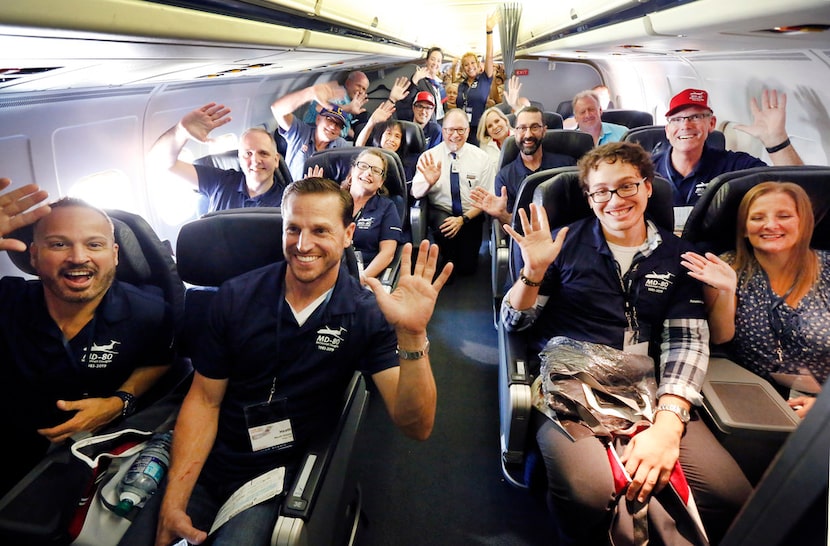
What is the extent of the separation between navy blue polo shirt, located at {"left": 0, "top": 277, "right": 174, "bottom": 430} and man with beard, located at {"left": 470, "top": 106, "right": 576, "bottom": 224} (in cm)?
239

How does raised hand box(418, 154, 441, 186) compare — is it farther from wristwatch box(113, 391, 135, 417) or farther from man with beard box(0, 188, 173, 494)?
wristwatch box(113, 391, 135, 417)

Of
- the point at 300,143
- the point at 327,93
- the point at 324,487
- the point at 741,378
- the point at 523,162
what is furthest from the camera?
the point at 327,93

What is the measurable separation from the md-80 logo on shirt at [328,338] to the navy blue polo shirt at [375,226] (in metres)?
1.61

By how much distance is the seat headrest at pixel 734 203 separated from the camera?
65.5 inches

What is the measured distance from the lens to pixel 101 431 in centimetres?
148

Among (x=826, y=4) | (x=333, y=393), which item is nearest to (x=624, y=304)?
(x=826, y=4)

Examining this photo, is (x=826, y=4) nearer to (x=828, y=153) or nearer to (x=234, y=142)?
(x=828, y=153)

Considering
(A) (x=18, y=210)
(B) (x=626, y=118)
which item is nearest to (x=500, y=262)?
(A) (x=18, y=210)

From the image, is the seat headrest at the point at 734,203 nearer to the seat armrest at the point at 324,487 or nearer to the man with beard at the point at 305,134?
the seat armrest at the point at 324,487

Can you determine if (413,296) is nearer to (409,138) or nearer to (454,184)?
(454,184)

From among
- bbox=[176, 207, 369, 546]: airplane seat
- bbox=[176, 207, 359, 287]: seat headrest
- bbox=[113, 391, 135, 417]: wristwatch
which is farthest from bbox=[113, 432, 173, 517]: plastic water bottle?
bbox=[176, 207, 359, 287]: seat headrest

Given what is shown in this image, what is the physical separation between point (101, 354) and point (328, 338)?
0.81 m

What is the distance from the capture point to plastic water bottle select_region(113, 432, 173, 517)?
1.35m

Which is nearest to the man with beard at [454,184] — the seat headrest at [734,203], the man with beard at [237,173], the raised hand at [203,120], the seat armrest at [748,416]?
the man with beard at [237,173]
